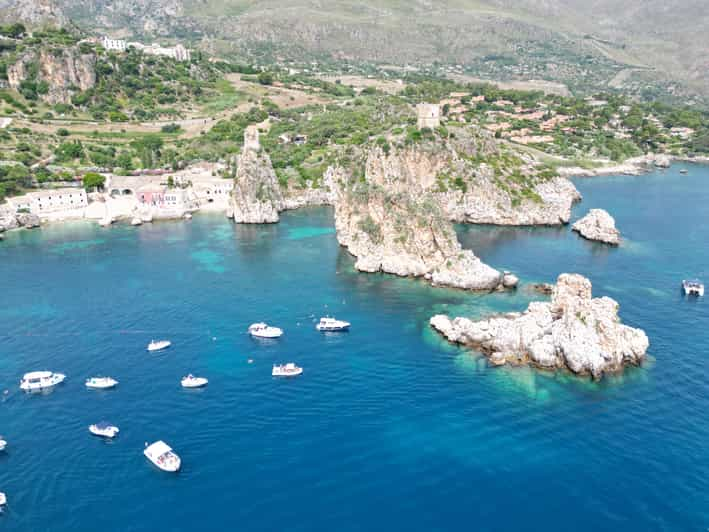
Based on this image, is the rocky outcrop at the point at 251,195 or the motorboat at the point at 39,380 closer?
the motorboat at the point at 39,380

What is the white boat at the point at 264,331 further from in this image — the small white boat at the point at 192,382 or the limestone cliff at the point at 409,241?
the limestone cliff at the point at 409,241

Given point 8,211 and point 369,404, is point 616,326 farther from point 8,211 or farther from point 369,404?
point 8,211

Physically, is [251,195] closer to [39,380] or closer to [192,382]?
[192,382]

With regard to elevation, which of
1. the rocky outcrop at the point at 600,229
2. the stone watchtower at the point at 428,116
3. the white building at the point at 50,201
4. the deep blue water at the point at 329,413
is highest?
the stone watchtower at the point at 428,116

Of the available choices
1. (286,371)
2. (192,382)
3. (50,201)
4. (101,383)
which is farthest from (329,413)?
(50,201)

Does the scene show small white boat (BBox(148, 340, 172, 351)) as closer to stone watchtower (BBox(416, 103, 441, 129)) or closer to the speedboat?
the speedboat

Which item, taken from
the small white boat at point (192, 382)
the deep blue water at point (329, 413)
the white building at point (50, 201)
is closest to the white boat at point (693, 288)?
the deep blue water at point (329, 413)

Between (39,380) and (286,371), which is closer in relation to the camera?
(39,380)
